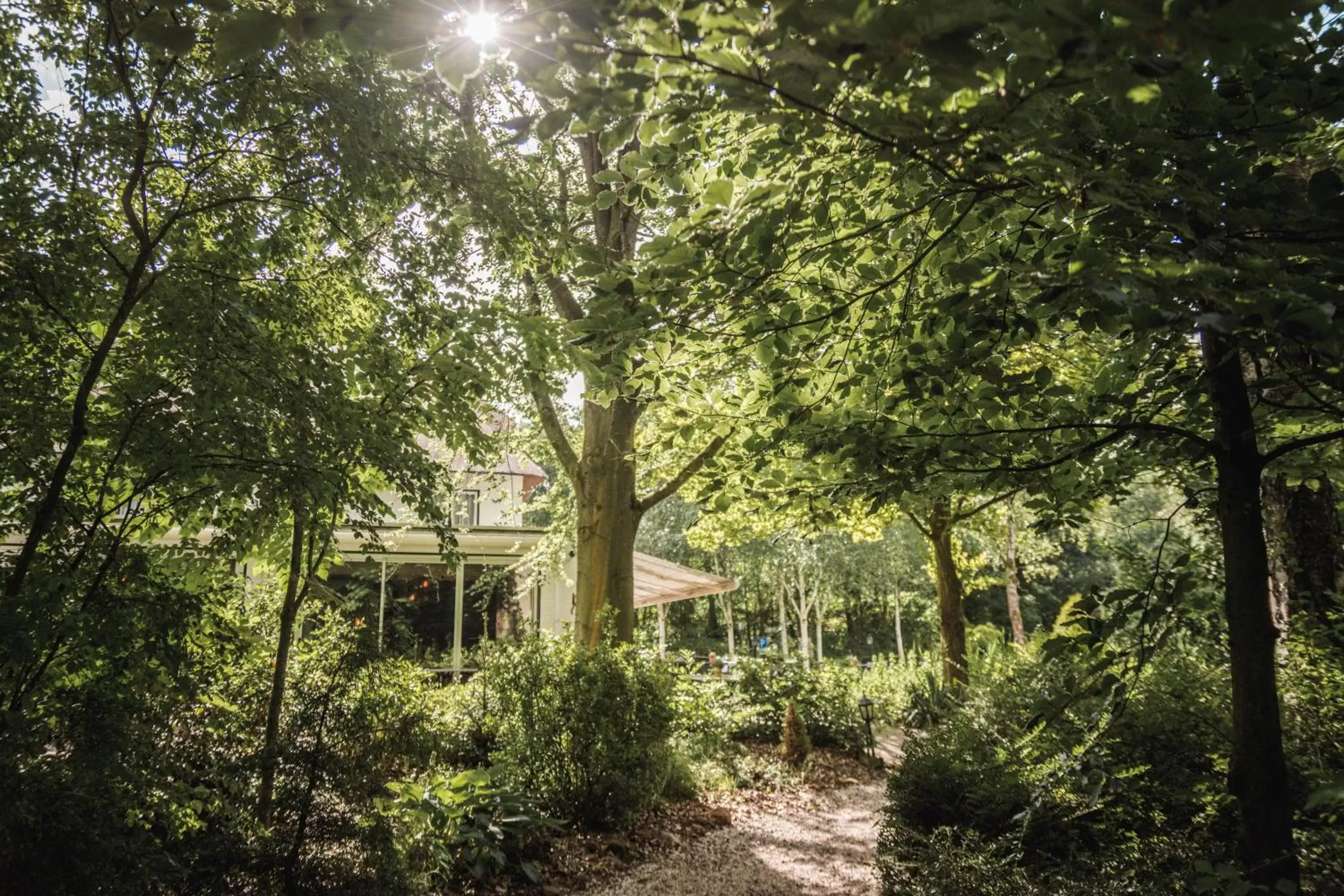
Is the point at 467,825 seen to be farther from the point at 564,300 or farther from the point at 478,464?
the point at 564,300

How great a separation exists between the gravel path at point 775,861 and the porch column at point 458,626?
7.94 m

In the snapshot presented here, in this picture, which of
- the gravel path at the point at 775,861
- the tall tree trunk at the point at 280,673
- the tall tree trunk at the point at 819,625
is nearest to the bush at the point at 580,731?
the gravel path at the point at 775,861

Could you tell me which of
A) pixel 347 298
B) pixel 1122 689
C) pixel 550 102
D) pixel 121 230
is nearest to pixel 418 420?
pixel 347 298

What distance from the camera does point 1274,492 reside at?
15.7 feet

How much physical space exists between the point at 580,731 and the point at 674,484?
381cm

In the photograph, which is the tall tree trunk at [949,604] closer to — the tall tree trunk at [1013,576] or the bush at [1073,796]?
the tall tree trunk at [1013,576]

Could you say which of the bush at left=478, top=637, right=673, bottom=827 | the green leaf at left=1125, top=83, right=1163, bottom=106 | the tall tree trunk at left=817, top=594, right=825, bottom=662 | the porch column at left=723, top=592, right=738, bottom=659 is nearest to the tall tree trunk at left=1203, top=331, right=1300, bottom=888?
the green leaf at left=1125, top=83, right=1163, bottom=106

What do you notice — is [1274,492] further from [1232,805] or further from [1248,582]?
[1248,582]

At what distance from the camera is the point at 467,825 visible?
5273mm

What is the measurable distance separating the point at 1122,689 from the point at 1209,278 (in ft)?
4.67

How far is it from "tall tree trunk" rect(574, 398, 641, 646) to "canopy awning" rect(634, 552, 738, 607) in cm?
556

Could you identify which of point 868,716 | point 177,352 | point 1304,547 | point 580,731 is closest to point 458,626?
point 868,716

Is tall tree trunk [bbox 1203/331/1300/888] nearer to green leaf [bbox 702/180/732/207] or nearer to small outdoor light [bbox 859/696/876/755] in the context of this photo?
green leaf [bbox 702/180/732/207]

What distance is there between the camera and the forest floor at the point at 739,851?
5.55 m
